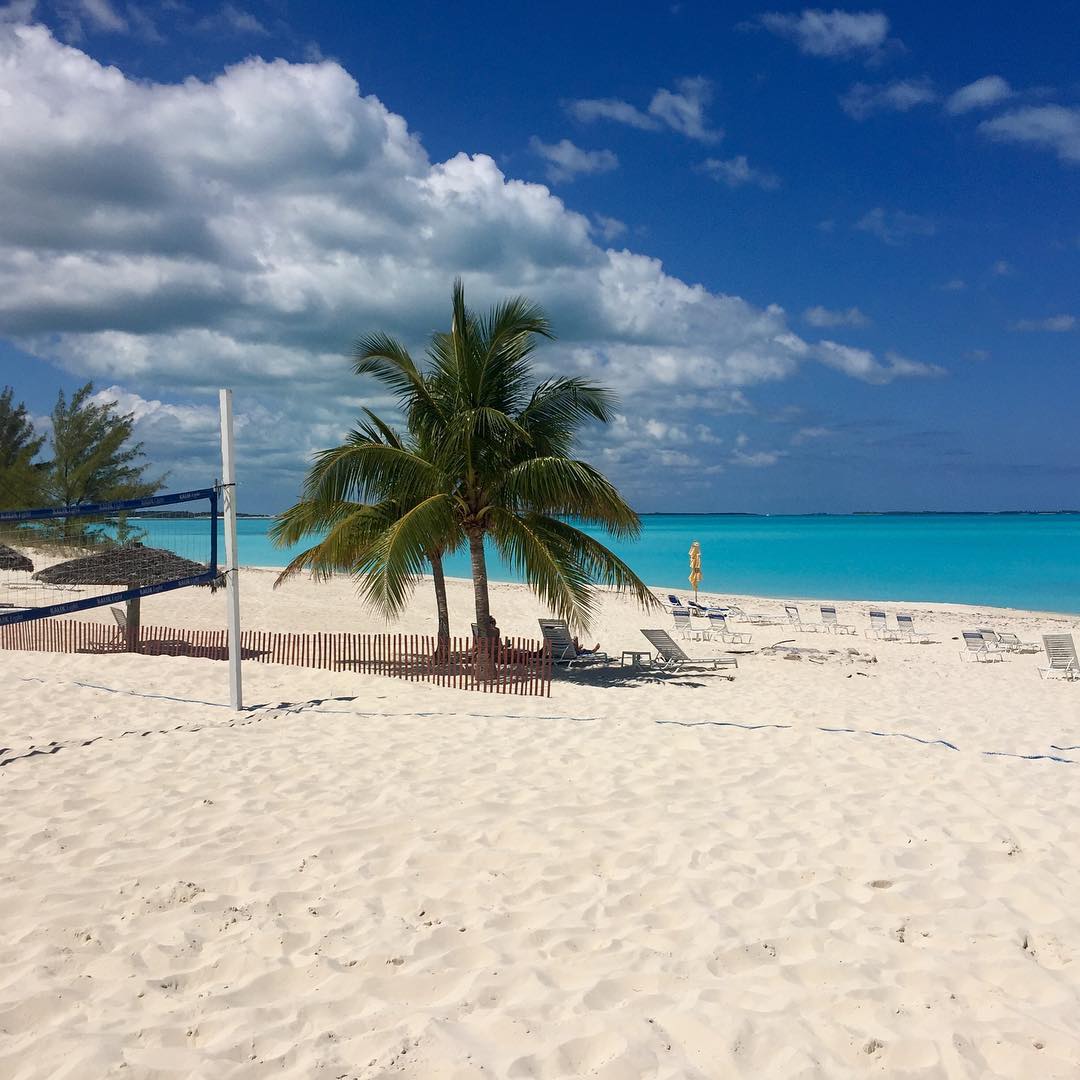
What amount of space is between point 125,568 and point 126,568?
2 cm

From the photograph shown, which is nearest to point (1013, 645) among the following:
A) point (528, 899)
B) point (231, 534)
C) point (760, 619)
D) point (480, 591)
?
point (760, 619)

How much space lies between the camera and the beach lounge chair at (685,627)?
728 inches

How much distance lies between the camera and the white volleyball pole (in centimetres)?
809

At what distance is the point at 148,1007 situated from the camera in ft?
9.97

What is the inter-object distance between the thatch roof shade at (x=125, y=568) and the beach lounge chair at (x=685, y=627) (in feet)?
32.5

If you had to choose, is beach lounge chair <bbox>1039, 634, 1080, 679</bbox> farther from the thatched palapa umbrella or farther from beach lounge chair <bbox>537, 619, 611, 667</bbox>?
the thatched palapa umbrella

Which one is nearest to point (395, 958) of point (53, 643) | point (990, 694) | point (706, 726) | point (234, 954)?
point (234, 954)

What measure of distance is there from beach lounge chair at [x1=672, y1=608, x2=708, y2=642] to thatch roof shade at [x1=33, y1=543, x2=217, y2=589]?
9920 millimetres

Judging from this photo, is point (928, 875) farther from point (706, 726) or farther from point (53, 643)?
point (53, 643)

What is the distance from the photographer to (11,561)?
1802cm

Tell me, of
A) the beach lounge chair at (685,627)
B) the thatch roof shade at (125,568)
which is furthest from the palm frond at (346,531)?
the beach lounge chair at (685,627)

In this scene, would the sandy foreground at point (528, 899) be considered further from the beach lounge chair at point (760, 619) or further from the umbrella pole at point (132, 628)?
the beach lounge chair at point (760, 619)

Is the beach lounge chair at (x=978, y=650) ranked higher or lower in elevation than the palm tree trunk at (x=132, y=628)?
lower

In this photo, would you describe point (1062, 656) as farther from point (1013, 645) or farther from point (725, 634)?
point (725, 634)
